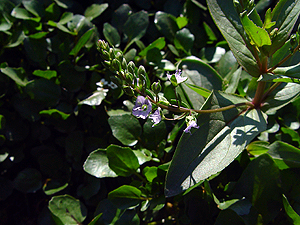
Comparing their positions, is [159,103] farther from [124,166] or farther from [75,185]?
[75,185]

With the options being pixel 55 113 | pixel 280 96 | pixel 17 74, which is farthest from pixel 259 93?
pixel 17 74

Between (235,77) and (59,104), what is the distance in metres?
1.11

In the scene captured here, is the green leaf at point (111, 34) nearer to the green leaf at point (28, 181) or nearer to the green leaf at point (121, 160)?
the green leaf at point (121, 160)

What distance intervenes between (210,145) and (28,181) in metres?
1.20

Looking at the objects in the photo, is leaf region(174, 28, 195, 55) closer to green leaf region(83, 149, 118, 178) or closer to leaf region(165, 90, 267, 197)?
leaf region(165, 90, 267, 197)

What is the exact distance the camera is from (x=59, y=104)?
1.71 m

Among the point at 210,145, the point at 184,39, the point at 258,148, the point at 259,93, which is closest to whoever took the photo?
the point at 210,145

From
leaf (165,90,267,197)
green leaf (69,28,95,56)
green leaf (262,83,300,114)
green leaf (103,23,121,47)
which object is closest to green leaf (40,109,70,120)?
green leaf (69,28,95,56)

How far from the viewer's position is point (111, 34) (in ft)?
5.82

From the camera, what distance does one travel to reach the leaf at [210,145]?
1156mm

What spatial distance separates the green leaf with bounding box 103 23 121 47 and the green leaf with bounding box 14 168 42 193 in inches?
39.2

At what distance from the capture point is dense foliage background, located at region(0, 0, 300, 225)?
1.41 metres

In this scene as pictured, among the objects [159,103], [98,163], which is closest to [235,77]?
[159,103]

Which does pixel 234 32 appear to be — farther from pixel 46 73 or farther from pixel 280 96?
pixel 46 73
